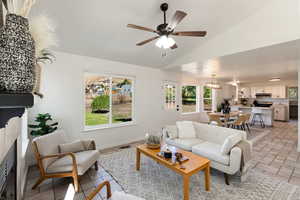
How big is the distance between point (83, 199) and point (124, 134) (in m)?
2.32

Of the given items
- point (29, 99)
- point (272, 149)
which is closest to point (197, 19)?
point (29, 99)

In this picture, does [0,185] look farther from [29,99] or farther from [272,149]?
[272,149]

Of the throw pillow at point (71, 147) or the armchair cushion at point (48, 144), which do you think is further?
the throw pillow at point (71, 147)

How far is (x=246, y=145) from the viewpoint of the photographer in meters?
2.36

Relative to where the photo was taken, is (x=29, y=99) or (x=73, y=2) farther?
(x=73, y=2)

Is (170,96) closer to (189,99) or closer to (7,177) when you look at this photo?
(189,99)

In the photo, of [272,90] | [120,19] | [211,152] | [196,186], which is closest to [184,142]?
[211,152]

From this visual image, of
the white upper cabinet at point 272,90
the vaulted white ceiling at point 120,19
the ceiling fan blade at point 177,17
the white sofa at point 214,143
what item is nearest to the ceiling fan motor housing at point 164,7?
the vaulted white ceiling at point 120,19

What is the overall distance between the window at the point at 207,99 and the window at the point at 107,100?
450 centimetres

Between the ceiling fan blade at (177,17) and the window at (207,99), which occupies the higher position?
the ceiling fan blade at (177,17)

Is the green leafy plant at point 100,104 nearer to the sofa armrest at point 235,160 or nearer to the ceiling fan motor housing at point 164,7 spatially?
the ceiling fan motor housing at point 164,7

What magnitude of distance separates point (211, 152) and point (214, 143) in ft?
1.95

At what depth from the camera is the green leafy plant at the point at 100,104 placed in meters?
3.81

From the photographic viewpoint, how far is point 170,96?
5.52 m
